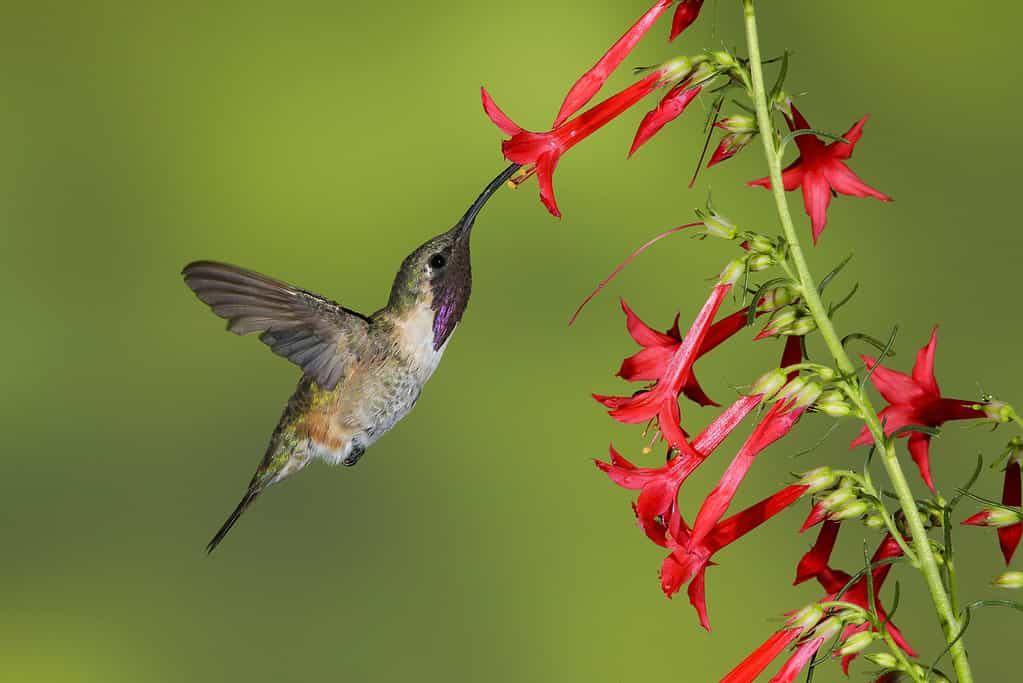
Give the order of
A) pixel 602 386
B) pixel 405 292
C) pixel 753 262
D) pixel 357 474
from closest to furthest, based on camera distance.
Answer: pixel 753 262
pixel 405 292
pixel 357 474
pixel 602 386

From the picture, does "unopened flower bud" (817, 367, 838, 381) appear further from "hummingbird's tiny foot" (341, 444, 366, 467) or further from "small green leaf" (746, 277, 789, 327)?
"hummingbird's tiny foot" (341, 444, 366, 467)

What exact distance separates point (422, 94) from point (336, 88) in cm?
15

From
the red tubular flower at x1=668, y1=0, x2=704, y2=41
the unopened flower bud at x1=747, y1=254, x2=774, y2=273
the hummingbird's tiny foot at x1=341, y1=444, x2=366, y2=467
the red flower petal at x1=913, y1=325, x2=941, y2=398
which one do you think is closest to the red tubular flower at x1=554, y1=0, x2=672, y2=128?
the red tubular flower at x1=668, y1=0, x2=704, y2=41

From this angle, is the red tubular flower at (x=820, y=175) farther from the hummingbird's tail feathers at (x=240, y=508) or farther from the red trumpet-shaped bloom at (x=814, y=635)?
the hummingbird's tail feathers at (x=240, y=508)

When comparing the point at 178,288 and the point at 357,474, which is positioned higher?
the point at 178,288

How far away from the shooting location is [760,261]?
539 mm

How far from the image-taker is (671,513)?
1.79 ft

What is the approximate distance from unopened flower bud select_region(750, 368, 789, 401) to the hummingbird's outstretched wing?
36 centimetres

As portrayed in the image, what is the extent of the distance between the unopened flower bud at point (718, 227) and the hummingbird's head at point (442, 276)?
0.23m

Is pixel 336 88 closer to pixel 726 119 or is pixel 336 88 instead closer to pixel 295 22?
pixel 295 22

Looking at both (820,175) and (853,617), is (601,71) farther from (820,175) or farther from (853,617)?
(853,617)

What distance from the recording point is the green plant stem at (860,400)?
1.64ft

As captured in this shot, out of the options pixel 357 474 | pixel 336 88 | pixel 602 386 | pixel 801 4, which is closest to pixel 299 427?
pixel 357 474

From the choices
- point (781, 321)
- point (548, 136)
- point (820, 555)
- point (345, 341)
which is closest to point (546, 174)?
point (548, 136)
